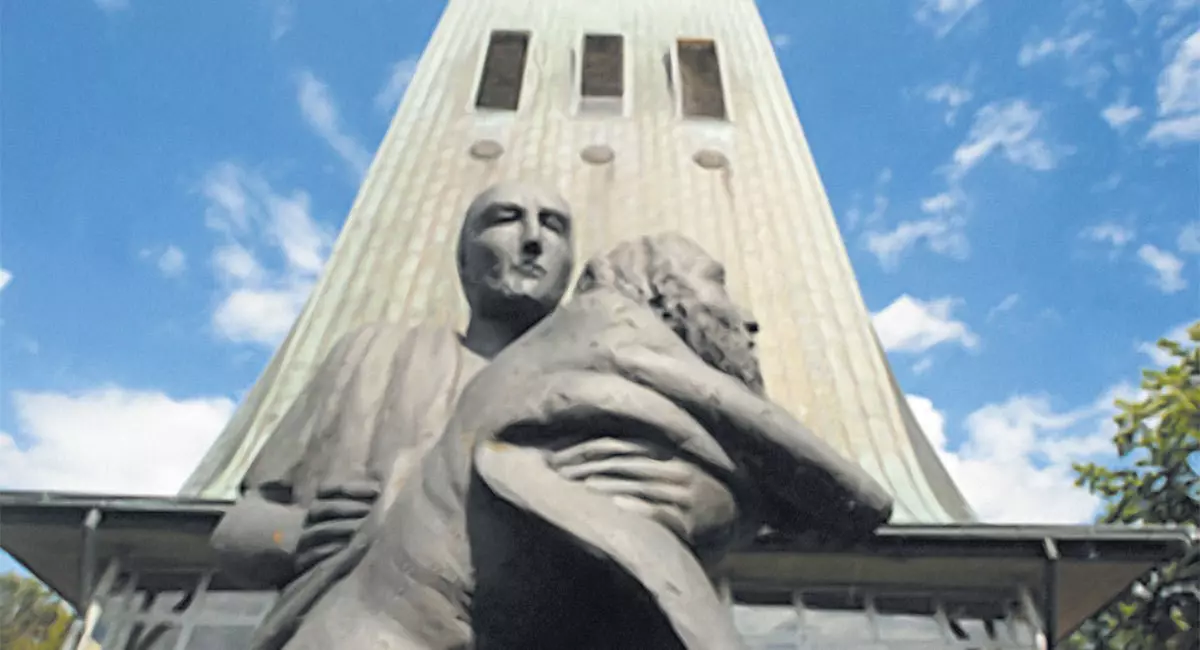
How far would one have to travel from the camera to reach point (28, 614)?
781 inches

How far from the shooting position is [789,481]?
215 cm

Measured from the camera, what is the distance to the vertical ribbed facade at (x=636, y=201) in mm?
9391

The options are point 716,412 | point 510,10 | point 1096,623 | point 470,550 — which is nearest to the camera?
point 470,550

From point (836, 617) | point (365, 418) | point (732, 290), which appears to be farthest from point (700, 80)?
point (365, 418)

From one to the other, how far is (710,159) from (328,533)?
1050 cm

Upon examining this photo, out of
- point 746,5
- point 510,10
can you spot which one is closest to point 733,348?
point 510,10

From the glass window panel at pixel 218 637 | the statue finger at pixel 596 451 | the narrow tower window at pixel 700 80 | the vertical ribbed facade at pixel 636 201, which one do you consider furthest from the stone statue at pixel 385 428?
the narrow tower window at pixel 700 80

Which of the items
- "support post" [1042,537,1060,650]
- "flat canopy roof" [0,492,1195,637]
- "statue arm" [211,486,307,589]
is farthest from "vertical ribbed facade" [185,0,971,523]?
"statue arm" [211,486,307,589]

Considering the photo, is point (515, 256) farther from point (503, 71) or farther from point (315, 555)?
point (503, 71)

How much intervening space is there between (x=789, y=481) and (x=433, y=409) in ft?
2.82

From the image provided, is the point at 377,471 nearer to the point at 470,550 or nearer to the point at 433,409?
the point at 433,409

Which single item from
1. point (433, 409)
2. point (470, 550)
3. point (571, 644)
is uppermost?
point (433, 409)

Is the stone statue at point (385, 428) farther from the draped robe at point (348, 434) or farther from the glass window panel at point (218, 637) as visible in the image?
the glass window panel at point (218, 637)

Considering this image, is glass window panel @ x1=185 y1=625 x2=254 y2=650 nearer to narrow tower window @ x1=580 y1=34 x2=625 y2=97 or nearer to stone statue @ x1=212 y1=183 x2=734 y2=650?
stone statue @ x1=212 y1=183 x2=734 y2=650
